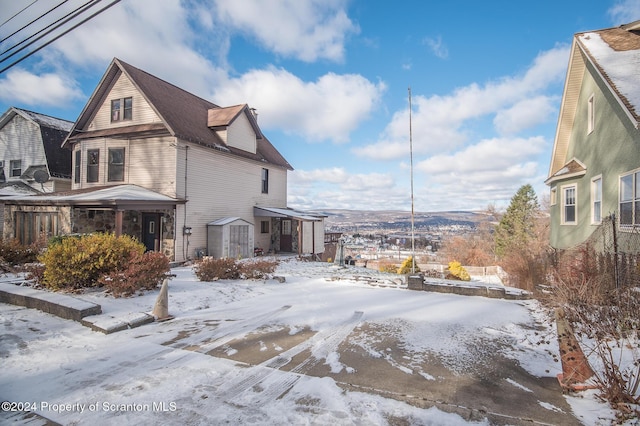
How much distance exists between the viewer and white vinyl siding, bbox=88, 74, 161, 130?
51.8 feet

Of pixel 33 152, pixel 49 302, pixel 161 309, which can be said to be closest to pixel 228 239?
pixel 49 302

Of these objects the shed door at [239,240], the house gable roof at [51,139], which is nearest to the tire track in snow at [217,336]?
the shed door at [239,240]

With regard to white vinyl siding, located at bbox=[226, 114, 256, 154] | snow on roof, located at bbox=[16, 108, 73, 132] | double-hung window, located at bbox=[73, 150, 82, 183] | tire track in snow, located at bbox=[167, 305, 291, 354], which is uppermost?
snow on roof, located at bbox=[16, 108, 73, 132]

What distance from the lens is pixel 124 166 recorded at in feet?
52.5

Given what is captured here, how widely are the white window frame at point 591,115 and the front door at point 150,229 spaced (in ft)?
61.8

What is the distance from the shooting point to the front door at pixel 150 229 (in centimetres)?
1603

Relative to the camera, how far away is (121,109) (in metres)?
16.4

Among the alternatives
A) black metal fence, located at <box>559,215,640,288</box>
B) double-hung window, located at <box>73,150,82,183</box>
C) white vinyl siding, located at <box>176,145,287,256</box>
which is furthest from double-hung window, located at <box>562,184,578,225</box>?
double-hung window, located at <box>73,150,82,183</box>

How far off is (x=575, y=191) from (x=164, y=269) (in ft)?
50.0

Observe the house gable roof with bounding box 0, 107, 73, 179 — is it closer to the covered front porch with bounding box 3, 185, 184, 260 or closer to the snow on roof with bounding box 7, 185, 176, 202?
the covered front porch with bounding box 3, 185, 184, 260

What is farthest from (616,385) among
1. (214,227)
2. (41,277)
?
(214,227)

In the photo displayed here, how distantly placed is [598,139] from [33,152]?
28.7 metres

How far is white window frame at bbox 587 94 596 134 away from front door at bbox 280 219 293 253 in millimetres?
16164

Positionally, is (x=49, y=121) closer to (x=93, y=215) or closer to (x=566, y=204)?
(x=93, y=215)
